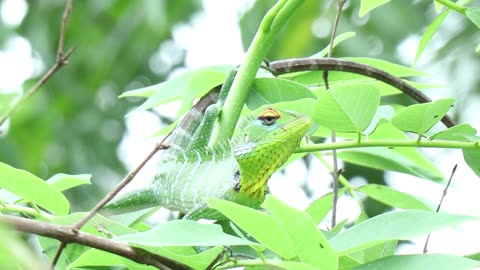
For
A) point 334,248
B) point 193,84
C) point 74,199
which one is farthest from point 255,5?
point 334,248

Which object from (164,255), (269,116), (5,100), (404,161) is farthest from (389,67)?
(5,100)

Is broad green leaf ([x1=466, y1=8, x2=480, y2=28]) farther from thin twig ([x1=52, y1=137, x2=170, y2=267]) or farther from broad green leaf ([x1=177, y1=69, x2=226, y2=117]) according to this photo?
thin twig ([x1=52, y1=137, x2=170, y2=267])

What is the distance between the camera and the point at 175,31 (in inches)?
187

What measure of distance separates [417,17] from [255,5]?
0.87 metres

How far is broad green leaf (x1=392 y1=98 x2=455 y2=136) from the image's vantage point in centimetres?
99


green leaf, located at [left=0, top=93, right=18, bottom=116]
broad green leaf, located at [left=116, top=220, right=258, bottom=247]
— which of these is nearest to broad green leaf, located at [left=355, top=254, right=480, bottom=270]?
broad green leaf, located at [left=116, top=220, right=258, bottom=247]

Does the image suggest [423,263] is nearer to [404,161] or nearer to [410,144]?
[410,144]

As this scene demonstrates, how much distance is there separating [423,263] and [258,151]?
1.47 ft

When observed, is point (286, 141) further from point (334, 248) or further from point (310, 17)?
point (310, 17)

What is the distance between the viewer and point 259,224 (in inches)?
30.4

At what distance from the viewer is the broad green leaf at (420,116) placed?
99 cm

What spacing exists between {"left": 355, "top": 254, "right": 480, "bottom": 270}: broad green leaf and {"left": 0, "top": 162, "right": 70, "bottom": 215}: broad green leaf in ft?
1.36

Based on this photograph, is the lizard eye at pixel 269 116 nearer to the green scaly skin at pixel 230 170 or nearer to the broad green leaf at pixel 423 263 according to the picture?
the green scaly skin at pixel 230 170

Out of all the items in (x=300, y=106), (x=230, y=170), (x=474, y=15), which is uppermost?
(x=474, y=15)
